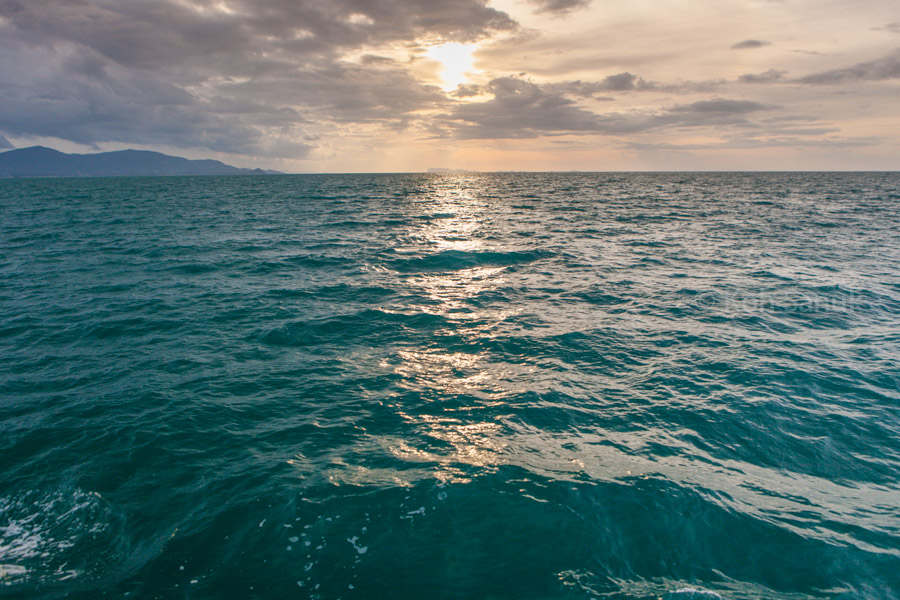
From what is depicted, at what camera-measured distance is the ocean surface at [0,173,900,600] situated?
6.83 meters

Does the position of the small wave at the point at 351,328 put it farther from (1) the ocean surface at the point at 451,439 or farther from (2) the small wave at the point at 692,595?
(2) the small wave at the point at 692,595

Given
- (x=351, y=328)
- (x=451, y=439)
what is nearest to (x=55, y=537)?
(x=451, y=439)

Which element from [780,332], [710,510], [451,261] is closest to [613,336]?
[780,332]

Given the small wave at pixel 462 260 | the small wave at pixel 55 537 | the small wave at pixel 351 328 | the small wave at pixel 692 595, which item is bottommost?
the small wave at pixel 692 595

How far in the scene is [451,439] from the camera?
995 cm

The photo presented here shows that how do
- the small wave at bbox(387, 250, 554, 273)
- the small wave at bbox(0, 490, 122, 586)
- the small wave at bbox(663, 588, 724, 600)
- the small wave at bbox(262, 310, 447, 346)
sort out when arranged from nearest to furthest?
the small wave at bbox(663, 588, 724, 600)
the small wave at bbox(0, 490, 122, 586)
the small wave at bbox(262, 310, 447, 346)
the small wave at bbox(387, 250, 554, 273)

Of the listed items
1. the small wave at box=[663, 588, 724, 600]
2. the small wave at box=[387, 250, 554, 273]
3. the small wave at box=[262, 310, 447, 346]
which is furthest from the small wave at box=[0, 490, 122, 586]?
the small wave at box=[387, 250, 554, 273]

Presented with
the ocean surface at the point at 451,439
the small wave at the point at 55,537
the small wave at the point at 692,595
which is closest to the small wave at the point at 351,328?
the ocean surface at the point at 451,439

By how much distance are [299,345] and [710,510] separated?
12.6m

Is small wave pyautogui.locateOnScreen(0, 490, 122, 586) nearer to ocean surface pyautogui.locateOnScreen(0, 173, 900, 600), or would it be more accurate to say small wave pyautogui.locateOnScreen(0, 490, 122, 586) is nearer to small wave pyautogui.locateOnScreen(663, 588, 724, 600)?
ocean surface pyautogui.locateOnScreen(0, 173, 900, 600)

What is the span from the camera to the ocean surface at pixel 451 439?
6828 millimetres

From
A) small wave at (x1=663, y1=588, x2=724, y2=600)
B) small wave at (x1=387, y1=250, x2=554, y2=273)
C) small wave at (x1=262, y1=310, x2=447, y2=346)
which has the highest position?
small wave at (x1=387, y1=250, x2=554, y2=273)

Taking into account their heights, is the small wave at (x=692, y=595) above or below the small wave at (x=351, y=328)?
below

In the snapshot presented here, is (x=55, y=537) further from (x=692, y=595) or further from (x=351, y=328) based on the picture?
(x=692, y=595)
